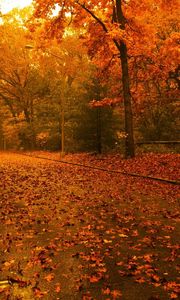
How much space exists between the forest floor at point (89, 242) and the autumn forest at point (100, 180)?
2 centimetres

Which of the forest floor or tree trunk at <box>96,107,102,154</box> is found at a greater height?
tree trunk at <box>96,107,102,154</box>

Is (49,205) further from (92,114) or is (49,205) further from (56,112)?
(56,112)

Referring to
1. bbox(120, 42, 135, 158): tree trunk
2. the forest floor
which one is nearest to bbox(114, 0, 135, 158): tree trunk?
bbox(120, 42, 135, 158): tree trunk

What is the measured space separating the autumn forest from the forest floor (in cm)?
2

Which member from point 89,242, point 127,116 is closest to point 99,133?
point 127,116

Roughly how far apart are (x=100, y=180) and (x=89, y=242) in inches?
348

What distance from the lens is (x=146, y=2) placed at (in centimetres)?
2261

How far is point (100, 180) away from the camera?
15.6 metres

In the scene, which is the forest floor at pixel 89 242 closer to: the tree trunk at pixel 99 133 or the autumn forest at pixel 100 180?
the autumn forest at pixel 100 180

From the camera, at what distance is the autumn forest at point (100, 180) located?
5.21 metres

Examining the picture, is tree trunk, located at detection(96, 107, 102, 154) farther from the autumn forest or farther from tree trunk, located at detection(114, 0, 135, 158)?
tree trunk, located at detection(114, 0, 135, 158)

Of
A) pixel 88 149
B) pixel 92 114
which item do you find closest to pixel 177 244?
pixel 92 114

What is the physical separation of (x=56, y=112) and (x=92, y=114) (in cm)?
1301

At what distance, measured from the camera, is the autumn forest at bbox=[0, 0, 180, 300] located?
521 centimetres
